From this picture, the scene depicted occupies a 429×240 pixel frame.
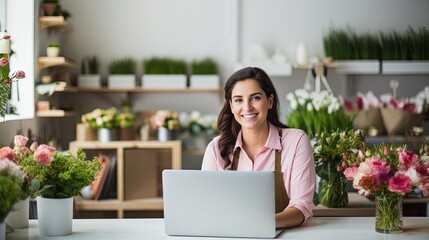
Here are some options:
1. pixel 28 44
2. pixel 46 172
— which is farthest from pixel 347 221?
pixel 28 44

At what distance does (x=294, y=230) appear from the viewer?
2.44m

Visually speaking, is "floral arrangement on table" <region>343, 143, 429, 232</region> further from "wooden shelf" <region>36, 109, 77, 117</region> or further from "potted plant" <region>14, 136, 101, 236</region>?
"wooden shelf" <region>36, 109, 77, 117</region>

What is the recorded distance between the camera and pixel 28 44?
183 inches

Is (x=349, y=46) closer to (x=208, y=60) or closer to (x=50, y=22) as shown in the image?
(x=208, y=60)

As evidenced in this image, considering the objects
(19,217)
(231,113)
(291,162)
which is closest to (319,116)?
(231,113)

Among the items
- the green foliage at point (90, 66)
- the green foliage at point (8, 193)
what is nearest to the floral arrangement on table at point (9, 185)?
the green foliage at point (8, 193)

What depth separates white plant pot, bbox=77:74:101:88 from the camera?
5.48 metres

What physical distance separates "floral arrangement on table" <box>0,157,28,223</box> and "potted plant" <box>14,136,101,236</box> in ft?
0.48

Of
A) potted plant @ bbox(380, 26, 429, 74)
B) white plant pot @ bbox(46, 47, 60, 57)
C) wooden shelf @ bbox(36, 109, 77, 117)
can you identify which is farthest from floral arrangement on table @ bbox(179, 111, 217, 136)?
potted plant @ bbox(380, 26, 429, 74)

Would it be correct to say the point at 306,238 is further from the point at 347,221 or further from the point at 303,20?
the point at 303,20

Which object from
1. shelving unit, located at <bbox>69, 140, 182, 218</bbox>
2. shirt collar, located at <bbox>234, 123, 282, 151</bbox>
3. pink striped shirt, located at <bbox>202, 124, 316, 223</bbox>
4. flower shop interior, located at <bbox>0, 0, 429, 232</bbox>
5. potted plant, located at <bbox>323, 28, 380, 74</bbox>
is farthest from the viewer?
potted plant, located at <bbox>323, 28, 380, 74</bbox>

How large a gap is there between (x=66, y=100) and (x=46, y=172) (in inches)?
135

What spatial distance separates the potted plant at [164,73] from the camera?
18.0 feet

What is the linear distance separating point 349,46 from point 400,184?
348cm
